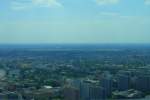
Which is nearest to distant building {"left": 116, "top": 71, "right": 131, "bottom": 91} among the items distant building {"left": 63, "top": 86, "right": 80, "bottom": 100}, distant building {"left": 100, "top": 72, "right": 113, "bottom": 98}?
distant building {"left": 100, "top": 72, "right": 113, "bottom": 98}

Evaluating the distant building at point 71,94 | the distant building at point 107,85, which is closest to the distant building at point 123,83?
the distant building at point 107,85

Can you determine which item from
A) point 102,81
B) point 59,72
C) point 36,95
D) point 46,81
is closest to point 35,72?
point 59,72

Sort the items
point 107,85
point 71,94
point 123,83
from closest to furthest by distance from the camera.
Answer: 1. point 71,94
2. point 107,85
3. point 123,83

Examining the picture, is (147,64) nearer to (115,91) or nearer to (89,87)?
→ (115,91)

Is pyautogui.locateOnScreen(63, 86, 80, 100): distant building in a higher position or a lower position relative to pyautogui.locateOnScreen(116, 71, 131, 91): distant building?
higher

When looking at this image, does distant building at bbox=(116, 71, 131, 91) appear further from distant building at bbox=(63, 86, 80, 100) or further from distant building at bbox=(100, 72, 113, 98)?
distant building at bbox=(63, 86, 80, 100)

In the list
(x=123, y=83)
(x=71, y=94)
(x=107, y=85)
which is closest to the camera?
(x=71, y=94)

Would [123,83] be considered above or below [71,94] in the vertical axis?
below

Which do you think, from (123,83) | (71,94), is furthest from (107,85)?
(71,94)

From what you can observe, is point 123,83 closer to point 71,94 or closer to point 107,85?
point 107,85

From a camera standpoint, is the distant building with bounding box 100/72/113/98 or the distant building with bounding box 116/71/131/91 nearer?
the distant building with bounding box 100/72/113/98

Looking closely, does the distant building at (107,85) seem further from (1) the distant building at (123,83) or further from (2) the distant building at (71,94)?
(2) the distant building at (71,94)
